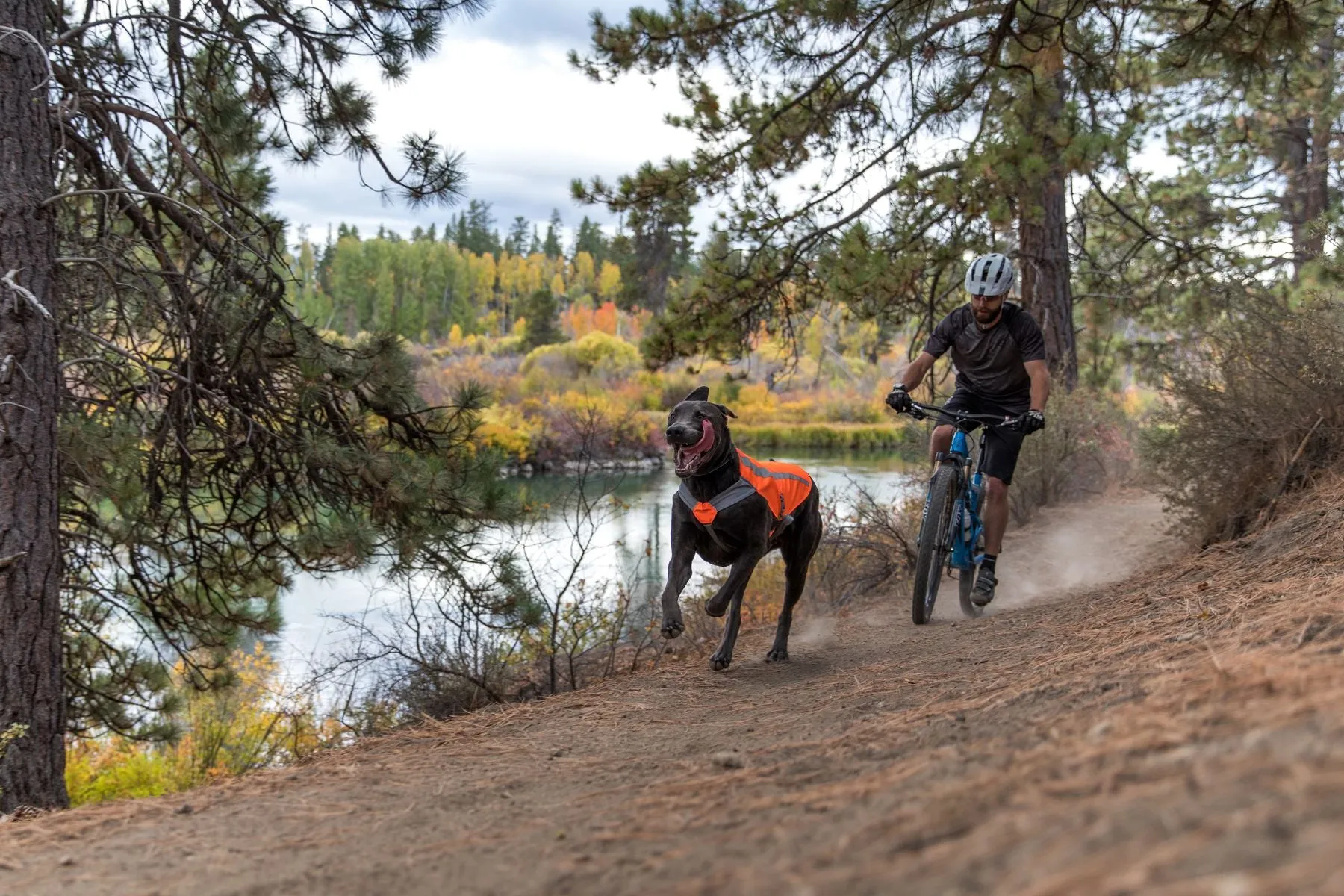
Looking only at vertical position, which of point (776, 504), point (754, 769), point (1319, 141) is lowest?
point (754, 769)

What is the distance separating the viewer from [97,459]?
6.39 meters

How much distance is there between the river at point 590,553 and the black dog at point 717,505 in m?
2.14

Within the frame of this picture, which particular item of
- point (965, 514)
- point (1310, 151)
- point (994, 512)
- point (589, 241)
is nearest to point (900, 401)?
A: point (965, 514)

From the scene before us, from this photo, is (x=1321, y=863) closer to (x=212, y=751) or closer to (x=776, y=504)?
(x=776, y=504)

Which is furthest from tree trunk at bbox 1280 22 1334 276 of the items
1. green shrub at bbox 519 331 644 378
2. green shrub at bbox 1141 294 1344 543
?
green shrub at bbox 519 331 644 378

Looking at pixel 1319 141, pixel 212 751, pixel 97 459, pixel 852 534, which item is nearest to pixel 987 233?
pixel 852 534

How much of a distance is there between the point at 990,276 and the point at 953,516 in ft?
5.26

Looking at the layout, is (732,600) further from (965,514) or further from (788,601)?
(965,514)

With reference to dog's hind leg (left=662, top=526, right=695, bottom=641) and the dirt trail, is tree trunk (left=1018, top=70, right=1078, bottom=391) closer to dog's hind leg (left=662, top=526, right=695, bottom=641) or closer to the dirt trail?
the dirt trail

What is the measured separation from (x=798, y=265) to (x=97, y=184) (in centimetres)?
695

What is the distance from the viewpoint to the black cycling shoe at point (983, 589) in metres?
7.37

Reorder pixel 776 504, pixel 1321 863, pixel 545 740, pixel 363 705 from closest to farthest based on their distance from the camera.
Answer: pixel 1321 863 < pixel 545 740 < pixel 776 504 < pixel 363 705

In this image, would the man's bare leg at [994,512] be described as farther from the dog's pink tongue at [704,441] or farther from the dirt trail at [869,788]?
the dog's pink tongue at [704,441]

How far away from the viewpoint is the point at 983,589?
737 centimetres
